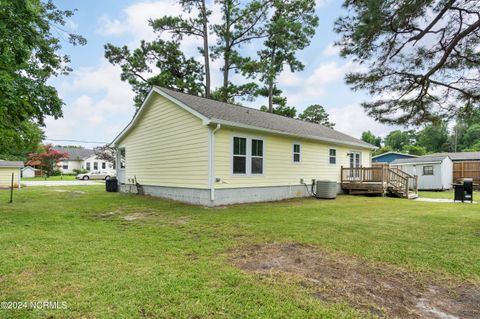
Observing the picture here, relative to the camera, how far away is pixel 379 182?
535 inches

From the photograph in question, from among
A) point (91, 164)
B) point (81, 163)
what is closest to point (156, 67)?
point (91, 164)

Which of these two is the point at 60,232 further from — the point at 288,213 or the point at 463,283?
the point at 463,283

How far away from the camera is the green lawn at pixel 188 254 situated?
263 cm

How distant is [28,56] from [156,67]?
13.7 m

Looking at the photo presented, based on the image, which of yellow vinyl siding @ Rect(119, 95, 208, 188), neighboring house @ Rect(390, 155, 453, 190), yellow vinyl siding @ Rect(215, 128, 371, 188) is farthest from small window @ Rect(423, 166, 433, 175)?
yellow vinyl siding @ Rect(119, 95, 208, 188)

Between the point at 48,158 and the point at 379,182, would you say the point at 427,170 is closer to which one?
the point at 379,182

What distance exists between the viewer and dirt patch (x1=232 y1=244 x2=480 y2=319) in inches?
104

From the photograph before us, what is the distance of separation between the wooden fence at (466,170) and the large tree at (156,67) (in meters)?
21.3

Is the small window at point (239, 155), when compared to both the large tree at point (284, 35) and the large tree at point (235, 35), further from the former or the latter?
the large tree at point (235, 35)

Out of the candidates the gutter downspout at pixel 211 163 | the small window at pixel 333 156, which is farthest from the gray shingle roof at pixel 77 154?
the gutter downspout at pixel 211 163

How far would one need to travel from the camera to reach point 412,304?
274cm

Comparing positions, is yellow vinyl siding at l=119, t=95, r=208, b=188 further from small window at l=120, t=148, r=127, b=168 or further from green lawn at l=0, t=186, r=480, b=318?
green lawn at l=0, t=186, r=480, b=318

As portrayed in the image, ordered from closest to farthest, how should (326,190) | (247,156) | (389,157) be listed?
(247,156)
(326,190)
(389,157)

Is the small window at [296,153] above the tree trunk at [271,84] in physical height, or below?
below
